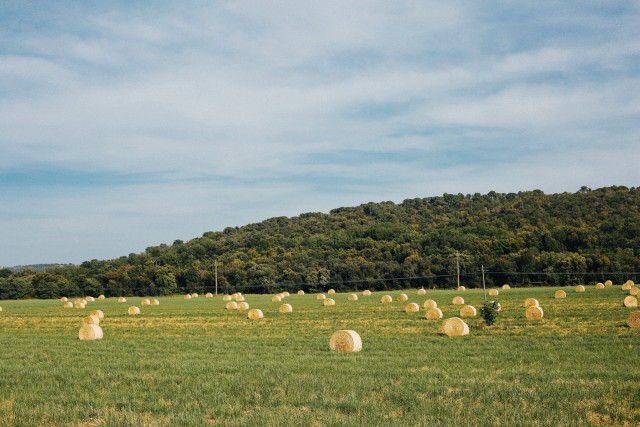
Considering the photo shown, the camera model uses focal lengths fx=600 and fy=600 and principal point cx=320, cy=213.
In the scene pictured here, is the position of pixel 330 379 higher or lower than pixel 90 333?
lower

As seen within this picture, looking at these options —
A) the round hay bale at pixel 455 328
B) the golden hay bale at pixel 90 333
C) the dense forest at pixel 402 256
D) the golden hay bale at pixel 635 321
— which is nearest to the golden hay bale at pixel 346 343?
→ the round hay bale at pixel 455 328

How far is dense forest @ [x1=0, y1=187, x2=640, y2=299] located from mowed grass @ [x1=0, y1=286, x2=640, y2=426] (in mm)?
59707

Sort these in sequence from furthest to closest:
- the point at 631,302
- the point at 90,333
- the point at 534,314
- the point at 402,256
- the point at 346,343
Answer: the point at 402,256, the point at 631,302, the point at 534,314, the point at 90,333, the point at 346,343

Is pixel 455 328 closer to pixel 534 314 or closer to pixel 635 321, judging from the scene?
pixel 635 321

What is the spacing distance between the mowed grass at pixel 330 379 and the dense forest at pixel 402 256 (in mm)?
59707

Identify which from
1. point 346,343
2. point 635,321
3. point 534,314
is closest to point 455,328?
point 346,343

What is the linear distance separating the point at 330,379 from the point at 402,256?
8738cm

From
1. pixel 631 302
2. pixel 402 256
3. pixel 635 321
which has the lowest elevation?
pixel 631 302

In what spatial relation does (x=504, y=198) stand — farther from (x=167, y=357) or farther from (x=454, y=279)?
(x=167, y=357)

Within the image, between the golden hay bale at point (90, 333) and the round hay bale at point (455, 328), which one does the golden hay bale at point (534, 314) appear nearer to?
the round hay bale at point (455, 328)

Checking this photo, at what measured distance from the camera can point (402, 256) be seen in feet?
326

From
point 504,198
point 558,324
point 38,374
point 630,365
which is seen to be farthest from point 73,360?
point 504,198

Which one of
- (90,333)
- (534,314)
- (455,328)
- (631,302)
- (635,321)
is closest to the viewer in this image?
(455,328)

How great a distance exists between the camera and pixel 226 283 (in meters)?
95.1
